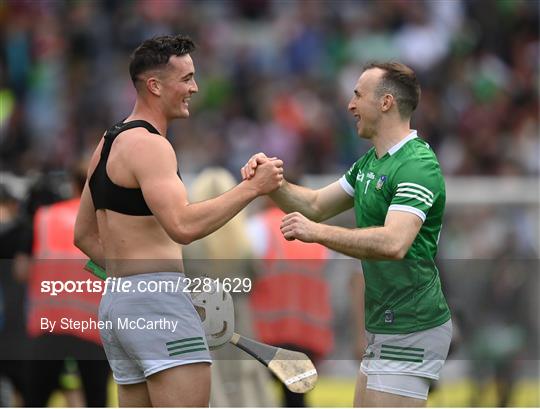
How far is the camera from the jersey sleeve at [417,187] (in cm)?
585

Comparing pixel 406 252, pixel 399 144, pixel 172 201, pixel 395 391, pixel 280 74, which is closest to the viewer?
pixel 172 201

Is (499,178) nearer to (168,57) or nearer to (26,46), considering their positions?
(26,46)

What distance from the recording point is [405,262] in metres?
6.06

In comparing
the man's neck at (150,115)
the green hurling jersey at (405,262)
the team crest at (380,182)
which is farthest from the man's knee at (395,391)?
the man's neck at (150,115)

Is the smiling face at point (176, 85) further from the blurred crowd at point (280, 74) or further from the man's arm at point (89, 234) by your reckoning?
the blurred crowd at point (280, 74)

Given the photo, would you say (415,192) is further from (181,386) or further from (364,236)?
(181,386)

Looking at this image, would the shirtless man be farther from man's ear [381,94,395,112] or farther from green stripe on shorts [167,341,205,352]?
man's ear [381,94,395,112]

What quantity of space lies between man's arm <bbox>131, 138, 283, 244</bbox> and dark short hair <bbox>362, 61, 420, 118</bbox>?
0.95 meters

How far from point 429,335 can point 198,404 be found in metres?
1.16

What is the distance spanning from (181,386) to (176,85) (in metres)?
1.34

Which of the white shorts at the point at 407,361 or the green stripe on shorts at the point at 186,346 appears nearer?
the green stripe on shorts at the point at 186,346

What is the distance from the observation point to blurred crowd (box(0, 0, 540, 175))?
15.2 meters

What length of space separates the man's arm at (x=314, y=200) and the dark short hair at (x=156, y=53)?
1.03 m

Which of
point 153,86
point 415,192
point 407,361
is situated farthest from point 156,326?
point 415,192
